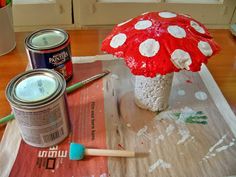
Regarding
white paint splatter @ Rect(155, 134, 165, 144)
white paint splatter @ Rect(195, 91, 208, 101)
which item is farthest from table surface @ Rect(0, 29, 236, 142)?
white paint splatter @ Rect(155, 134, 165, 144)

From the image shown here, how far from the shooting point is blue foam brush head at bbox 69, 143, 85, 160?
0.41 meters

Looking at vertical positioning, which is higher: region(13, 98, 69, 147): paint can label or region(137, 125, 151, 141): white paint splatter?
region(13, 98, 69, 147): paint can label

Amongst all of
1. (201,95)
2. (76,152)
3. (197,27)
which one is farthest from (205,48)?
(76,152)

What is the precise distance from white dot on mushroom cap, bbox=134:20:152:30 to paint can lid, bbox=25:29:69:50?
14 cm

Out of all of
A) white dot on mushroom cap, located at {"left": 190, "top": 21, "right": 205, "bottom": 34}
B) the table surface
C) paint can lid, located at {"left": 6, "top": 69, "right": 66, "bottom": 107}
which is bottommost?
the table surface

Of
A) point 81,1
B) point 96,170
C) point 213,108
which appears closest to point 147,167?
point 96,170

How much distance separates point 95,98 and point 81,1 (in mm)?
273

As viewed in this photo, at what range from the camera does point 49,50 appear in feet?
1.54

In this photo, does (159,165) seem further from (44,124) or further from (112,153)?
(44,124)

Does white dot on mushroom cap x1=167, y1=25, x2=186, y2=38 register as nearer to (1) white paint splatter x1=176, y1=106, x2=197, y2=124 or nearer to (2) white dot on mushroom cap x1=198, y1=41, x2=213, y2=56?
(2) white dot on mushroom cap x1=198, y1=41, x2=213, y2=56

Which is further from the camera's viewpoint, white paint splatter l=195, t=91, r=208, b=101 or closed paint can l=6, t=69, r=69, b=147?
white paint splatter l=195, t=91, r=208, b=101

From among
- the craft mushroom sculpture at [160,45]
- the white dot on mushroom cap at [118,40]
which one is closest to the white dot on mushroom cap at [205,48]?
the craft mushroom sculpture at [160,45]

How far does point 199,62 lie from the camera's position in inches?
15.2

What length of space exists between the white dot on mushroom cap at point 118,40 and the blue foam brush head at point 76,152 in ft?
0.54
